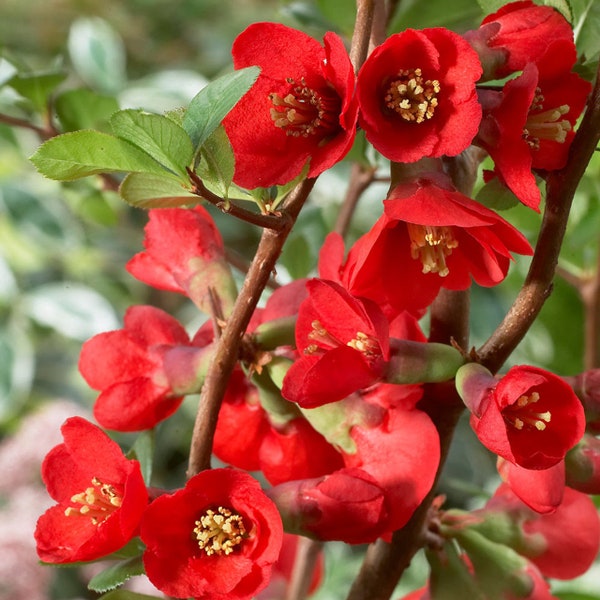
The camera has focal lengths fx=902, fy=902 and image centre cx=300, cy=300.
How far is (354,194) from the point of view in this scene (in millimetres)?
821

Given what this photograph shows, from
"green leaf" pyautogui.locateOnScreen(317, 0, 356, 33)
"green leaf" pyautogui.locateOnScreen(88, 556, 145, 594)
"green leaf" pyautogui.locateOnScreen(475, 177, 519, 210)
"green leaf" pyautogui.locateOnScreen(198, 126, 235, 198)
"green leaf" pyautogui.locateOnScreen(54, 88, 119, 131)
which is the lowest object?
"green leaf" pyautogui.locateOnScreen(88, 556, 145, 594)

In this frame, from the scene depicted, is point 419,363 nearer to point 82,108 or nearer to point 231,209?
point 231,209

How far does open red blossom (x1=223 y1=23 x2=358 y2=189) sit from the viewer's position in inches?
15.6

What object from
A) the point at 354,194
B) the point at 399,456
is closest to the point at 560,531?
the point at 399,456

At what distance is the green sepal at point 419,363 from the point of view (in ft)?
1.38

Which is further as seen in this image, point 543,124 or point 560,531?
point 560,531

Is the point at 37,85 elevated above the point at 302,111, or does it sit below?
below

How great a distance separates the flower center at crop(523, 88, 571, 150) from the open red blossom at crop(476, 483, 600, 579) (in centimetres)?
23

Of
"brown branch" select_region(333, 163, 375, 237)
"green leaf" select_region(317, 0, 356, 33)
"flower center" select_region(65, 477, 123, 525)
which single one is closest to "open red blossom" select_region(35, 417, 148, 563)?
"flower center" select_region(65, 477, 123, 525)

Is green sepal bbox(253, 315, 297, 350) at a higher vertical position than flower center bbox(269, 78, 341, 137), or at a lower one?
lower

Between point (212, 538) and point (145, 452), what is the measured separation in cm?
12

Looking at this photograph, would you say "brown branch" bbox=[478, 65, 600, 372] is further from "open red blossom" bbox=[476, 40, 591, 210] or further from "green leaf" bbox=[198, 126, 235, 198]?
"green leaf" bbox=[198, 126, 235, 198]

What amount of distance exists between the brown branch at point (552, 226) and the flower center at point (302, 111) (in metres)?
0.11

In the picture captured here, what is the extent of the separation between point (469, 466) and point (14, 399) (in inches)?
26.5
